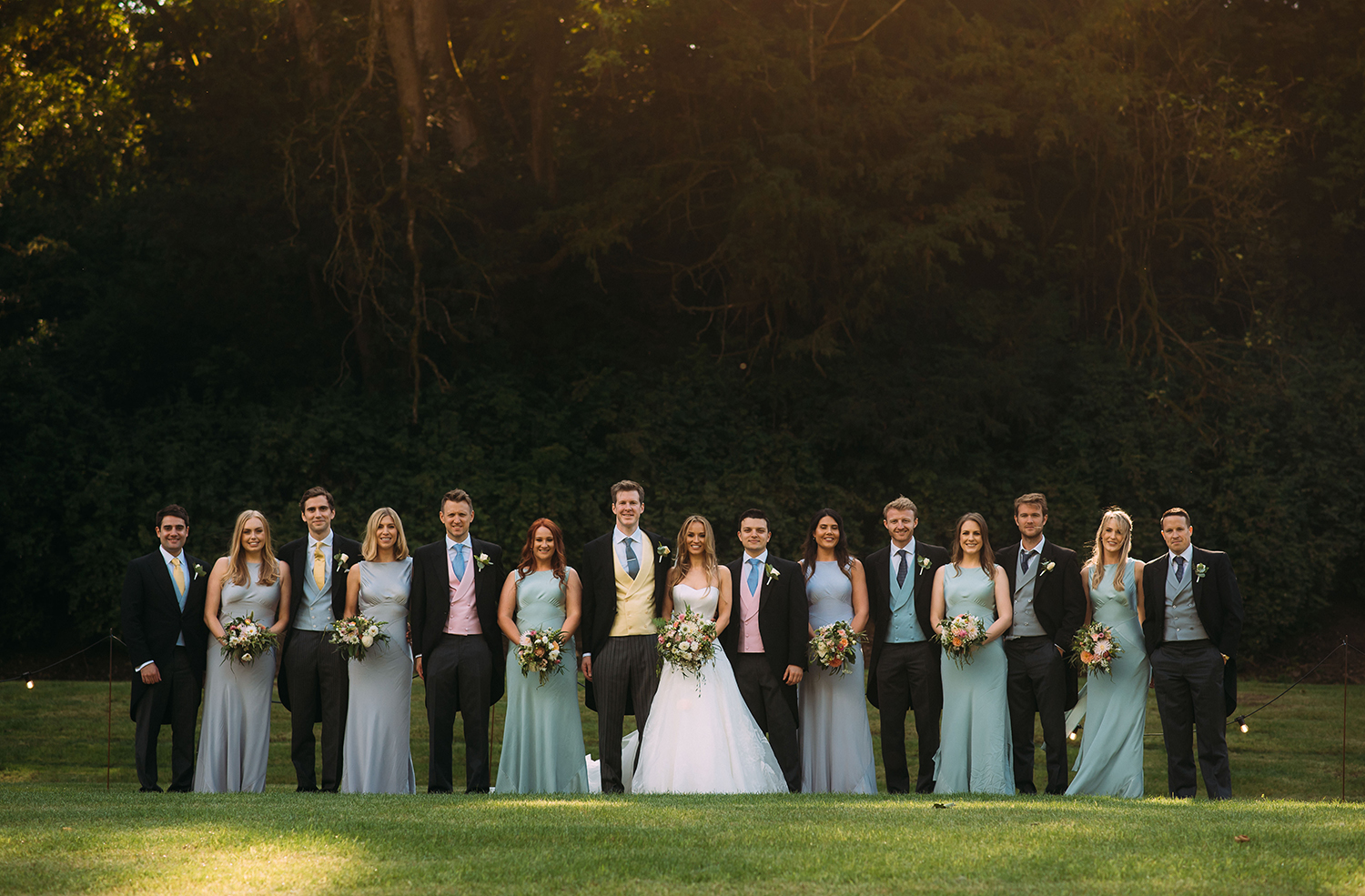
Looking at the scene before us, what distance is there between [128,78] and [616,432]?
29.4 ft

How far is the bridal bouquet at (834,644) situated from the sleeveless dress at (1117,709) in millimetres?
1819

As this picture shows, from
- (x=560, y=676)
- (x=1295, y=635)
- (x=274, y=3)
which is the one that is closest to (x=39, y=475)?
(x=274, y=3)

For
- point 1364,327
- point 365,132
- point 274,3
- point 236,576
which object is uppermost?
point 274,3

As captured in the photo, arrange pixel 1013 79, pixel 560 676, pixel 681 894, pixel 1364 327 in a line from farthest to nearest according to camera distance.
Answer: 1. pixel 1364 327
2. pixel 1013 79
3. pixel 560 676
4. pixel 681 894

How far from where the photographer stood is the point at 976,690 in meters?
9.22

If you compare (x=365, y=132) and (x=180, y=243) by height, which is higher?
(x=365, y=132)

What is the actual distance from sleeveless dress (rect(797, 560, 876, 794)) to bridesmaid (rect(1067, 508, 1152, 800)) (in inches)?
60.0

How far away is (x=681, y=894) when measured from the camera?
208 inches

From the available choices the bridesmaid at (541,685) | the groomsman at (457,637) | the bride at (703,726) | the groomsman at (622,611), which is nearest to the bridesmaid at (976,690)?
the bride at (703,726)

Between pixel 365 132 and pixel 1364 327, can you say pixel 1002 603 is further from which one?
pixel 1364 327

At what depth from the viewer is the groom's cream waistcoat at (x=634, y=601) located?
9.05 meters

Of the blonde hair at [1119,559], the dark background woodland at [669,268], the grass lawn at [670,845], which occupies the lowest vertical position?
the grass lawn at [670,845]

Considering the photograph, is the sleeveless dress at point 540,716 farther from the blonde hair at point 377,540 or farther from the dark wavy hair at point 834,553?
the dark wavy hair at point 834,553

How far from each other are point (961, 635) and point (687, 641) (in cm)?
180
